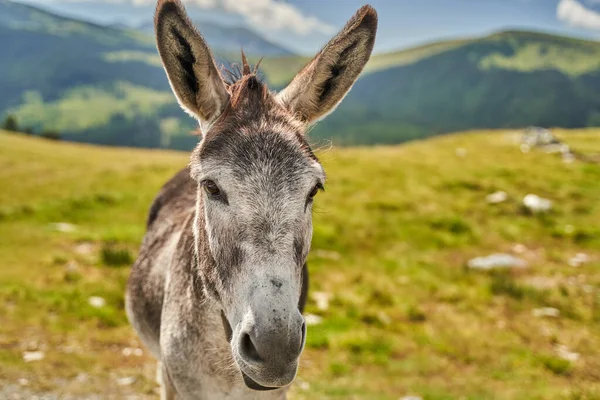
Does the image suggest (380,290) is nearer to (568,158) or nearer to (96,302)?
(96,302)

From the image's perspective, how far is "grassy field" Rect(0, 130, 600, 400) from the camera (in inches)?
328

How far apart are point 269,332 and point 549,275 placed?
14.8m

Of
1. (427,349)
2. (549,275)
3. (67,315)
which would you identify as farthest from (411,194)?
(67,315)

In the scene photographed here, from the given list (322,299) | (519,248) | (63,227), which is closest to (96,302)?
(322,299)

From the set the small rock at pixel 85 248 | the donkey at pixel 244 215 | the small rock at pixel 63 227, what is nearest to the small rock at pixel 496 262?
the small rock at pixel 85 248

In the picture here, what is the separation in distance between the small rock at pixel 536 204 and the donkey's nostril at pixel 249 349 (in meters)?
22.0

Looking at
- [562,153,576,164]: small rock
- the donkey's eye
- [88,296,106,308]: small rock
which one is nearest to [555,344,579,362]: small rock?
the donkey's eye

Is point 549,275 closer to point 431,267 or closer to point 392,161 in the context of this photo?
point 431,267

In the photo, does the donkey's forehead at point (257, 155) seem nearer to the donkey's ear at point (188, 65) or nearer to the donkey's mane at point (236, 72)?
the donkey's ear at point (188, 65)

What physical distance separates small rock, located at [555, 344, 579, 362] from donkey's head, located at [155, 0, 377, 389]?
925 cm

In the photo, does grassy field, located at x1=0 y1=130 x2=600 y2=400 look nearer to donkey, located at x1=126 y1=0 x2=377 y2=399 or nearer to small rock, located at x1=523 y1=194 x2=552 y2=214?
small rock, located at x1=523 y1=194 x2=552 y2=214

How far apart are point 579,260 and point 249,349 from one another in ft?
55.9

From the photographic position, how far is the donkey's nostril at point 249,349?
8.69ft

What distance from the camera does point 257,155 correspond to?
3.16 m
